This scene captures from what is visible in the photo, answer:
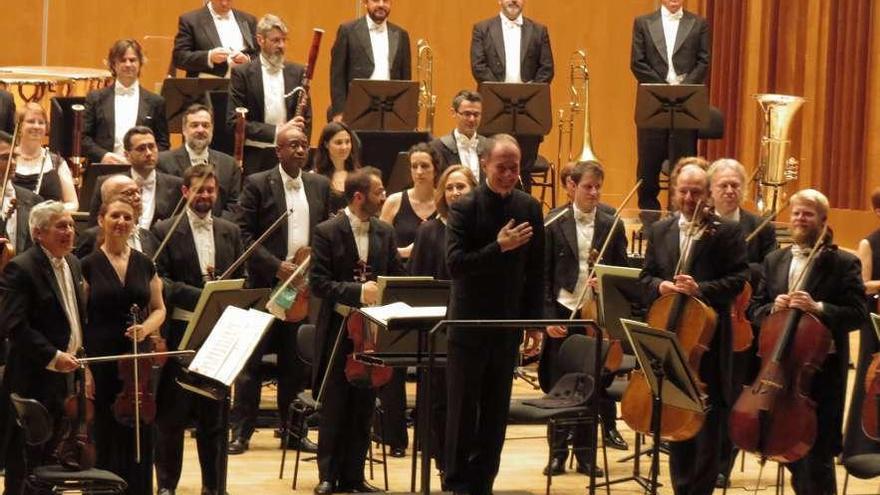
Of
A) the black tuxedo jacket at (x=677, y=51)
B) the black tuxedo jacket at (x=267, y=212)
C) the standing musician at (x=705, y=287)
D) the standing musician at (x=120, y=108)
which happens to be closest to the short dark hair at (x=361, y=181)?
the black tuxedo jacket at (x=267, y=212)

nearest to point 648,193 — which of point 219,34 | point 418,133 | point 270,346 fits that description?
point 418,133

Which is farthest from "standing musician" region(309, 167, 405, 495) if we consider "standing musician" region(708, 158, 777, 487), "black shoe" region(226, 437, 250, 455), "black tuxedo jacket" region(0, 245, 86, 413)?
"standing musician" region(708, 158, 777, 487)

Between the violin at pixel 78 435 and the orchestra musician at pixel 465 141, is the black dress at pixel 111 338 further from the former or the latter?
the orchestra musician at pixel 465 141

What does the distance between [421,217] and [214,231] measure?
1124 millimetres

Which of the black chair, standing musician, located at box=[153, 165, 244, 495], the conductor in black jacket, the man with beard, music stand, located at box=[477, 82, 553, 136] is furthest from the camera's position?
the conductor in black jacket

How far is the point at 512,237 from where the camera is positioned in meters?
5.45

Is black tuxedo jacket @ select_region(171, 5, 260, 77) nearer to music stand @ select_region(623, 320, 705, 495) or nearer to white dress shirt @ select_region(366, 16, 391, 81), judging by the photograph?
white dress shirt @ select_region(366, 16, 391, 81)

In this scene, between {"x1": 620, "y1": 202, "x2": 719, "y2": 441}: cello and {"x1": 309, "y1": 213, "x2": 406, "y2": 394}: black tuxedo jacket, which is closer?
{"x1": 620, "y1": 202, "x2": 719, "y2": 441}: cello

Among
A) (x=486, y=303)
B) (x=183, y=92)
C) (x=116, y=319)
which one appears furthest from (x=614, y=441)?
(x=183, y=92)

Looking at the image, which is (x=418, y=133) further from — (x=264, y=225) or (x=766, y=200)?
(x=766, y=200)

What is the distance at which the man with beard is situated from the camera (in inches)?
293

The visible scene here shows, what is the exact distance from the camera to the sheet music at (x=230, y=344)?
5383 millimetres

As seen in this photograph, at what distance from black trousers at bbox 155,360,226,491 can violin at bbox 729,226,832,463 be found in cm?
190

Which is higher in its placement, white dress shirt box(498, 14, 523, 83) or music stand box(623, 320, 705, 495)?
white dress shirt box(498, 14, 523, 83)
